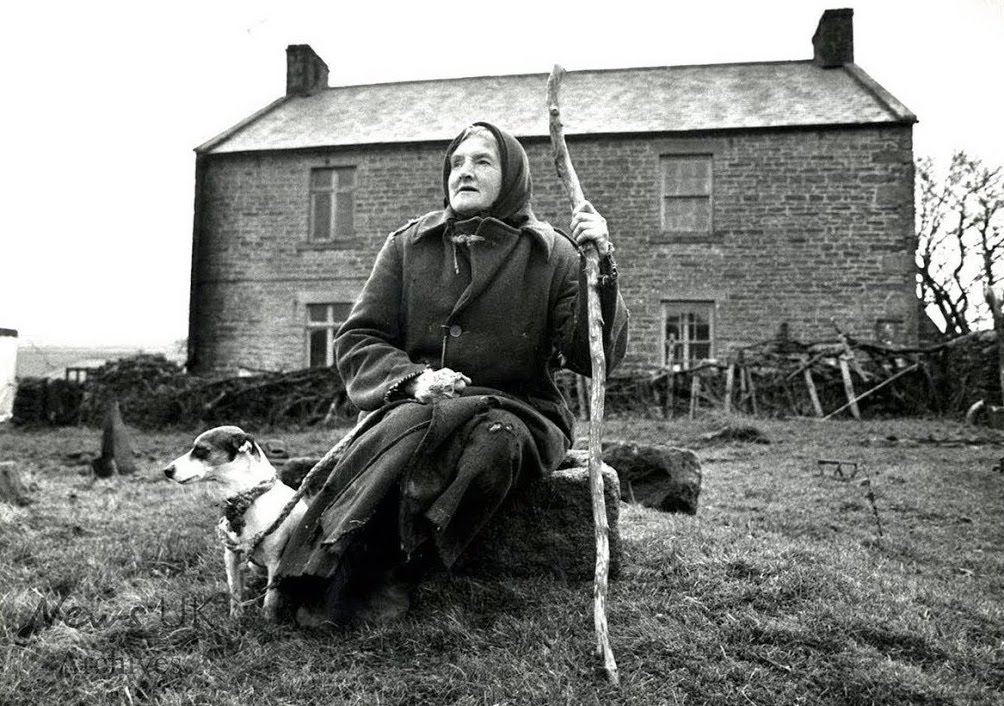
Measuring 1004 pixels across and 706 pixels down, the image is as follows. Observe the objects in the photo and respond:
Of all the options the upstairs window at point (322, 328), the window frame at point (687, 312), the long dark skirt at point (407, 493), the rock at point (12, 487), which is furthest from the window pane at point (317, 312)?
the long dark skirt at point (407, 493)

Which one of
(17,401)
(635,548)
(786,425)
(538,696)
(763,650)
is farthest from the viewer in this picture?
(17,401)

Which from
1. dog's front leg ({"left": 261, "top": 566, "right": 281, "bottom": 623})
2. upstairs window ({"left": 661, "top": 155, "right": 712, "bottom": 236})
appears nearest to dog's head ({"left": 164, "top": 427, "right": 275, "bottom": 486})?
dog's front leg ({"left": 261, "top": 566, "right": 281, "bottom": 623})

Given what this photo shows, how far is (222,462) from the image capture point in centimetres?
327

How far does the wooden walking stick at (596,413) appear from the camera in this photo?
9.24 ft

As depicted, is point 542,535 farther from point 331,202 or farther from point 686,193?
point 331,202

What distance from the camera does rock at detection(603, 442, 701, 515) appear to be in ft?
18.6

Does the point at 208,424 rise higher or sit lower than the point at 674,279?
lower

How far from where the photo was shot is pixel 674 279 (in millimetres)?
15203

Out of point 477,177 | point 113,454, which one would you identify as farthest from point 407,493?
point 113,454

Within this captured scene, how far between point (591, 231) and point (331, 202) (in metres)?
14.5

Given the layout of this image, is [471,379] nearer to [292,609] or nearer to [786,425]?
[292,609]

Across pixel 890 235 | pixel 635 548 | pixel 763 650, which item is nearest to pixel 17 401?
pixel 635 548

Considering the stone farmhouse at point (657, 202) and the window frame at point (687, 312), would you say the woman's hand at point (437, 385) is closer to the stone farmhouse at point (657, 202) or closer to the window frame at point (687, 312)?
the stone farmhouse at point (657, 202)

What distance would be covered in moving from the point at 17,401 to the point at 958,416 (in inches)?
628
